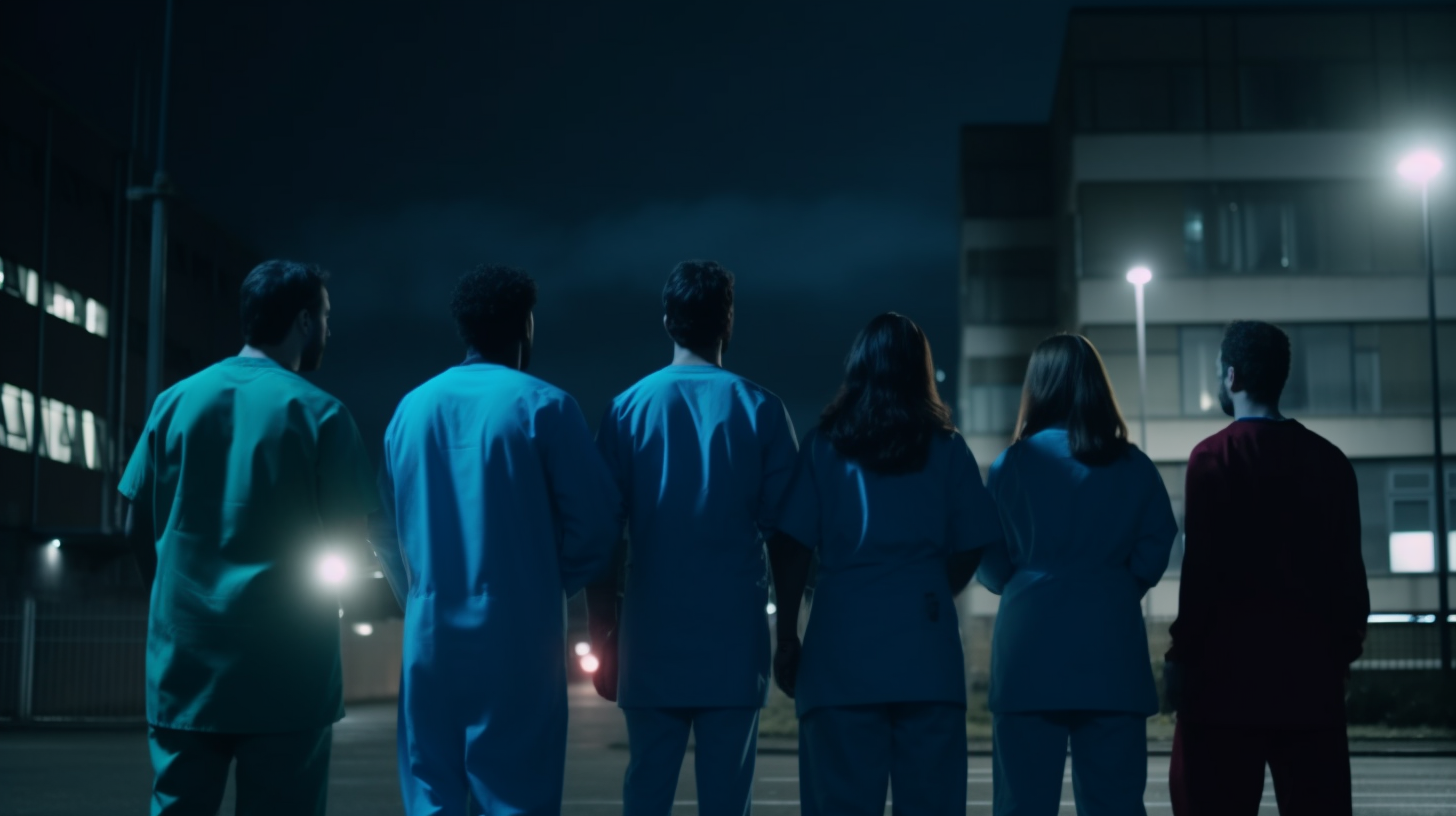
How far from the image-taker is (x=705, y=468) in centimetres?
552

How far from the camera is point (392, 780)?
14.4m

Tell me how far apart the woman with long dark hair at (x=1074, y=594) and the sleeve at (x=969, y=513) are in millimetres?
99

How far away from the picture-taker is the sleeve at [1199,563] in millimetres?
5320

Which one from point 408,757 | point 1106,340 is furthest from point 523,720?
point 1106,340

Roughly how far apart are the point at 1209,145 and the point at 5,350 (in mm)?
26876

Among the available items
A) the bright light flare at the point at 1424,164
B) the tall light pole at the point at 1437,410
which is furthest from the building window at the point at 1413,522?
the bright light flare at the point at 1424,164

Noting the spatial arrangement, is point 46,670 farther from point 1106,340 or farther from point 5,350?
point 1106,340

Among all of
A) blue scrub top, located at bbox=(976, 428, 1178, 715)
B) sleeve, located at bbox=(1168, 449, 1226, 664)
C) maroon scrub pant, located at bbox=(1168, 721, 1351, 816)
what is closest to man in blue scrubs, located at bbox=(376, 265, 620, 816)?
blue scrub top, located at bbox=(976, 428, 1178, 715)

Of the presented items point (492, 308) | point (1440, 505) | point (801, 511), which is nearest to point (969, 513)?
point (801, 511)

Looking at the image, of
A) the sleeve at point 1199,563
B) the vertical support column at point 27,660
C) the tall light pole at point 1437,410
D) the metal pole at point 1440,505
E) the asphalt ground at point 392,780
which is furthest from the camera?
the vertical support column at point 27,660

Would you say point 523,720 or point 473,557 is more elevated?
point 473,557

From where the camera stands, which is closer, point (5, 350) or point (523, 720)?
point (523, 720)

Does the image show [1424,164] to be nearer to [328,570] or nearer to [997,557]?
[997,557]

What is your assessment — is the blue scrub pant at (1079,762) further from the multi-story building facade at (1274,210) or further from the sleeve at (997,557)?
the multi-story building facade at (1274,210)
